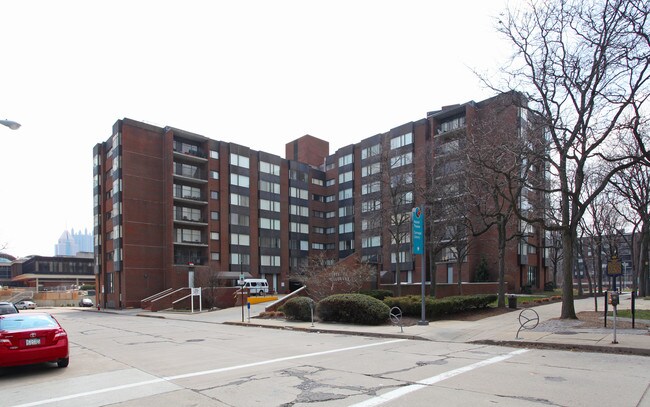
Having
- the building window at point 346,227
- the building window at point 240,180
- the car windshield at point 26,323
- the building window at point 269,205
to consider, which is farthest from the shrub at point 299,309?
the building window at point 346,227

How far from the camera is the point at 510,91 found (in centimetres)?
1942

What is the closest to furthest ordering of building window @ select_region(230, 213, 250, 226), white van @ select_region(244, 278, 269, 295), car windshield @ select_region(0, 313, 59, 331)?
car windshield @ select_region(0, 313, 59, 331) → white van @ select_region(244, 278, 269, 295) → building window @ select_region(230, 213, 250, 226)

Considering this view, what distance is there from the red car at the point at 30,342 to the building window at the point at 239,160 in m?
52.9

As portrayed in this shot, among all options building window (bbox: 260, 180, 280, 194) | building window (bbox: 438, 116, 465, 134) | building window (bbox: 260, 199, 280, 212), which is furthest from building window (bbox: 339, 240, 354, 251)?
building window (bbox: 438, 116, 465, 134)

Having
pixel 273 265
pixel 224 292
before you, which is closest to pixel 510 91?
pixel 224 292

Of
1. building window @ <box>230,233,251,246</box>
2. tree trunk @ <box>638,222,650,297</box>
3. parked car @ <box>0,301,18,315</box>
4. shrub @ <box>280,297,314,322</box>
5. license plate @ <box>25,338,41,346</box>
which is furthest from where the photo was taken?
building window @ <box>230,233,251,246</box>

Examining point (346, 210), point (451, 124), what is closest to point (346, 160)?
point (346, 210)

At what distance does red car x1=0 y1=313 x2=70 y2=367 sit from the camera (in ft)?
33.2

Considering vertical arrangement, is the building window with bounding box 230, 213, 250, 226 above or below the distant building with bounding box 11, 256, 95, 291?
above

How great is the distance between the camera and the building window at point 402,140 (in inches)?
2355

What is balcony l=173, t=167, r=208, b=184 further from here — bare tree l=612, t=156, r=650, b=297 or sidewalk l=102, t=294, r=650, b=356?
bare tree l=612, t=156, r=650, b=297

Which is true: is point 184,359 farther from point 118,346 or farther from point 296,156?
point 296,156

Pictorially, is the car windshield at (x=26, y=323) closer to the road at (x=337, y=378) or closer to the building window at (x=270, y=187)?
the road at (x=337, y=378)

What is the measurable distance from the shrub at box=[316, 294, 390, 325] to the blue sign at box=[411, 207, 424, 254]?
116 inches
